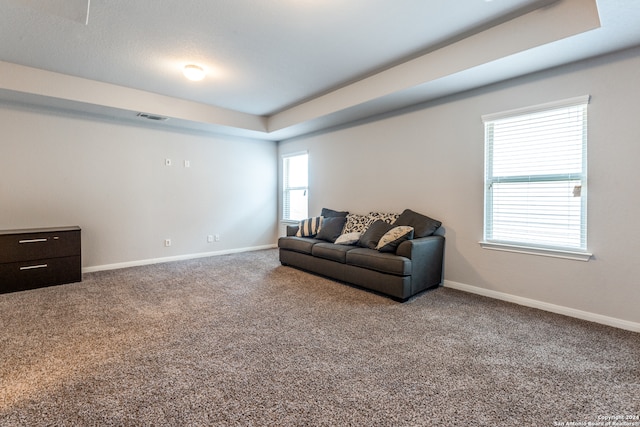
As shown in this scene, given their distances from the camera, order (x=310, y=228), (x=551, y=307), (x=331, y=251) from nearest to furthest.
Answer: (x=551, y=307)
(x=331, y=251)
(x=310, y=228)

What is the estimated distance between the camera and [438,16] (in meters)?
2.58

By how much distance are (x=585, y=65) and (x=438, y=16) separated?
58.0 inches

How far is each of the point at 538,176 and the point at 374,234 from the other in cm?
184

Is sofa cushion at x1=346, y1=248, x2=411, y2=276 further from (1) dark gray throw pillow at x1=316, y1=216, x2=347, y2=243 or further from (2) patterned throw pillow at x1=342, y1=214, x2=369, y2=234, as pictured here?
(1) dark gray throw pillow at x1=316, y1=216, x2=347, y2=243

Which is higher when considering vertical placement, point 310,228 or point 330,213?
point 330,213

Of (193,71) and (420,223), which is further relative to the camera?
(420,223)

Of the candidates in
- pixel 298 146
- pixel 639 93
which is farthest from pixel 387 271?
pixel 298 146

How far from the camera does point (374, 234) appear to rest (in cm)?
387

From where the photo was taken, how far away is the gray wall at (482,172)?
261cm

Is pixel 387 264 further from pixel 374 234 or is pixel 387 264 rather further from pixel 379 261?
pixel 374 234

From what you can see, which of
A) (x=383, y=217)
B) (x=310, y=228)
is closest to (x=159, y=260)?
(x=310, y=228)

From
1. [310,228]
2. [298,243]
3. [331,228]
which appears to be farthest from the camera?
[310,228]

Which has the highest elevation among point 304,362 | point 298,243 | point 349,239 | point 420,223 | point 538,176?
point 538,176

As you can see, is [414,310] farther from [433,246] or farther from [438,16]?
[438,16]
